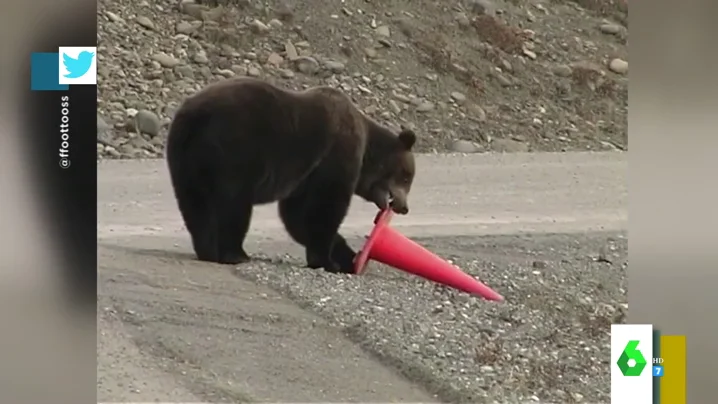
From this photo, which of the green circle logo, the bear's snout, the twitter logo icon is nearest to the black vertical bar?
the twitter logo icon

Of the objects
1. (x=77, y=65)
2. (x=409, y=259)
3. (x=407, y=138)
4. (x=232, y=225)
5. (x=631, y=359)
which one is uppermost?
(x=77, y=65)

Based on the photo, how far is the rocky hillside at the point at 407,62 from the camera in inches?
102

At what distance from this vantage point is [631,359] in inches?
107

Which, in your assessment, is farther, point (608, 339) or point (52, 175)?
point (608, 339)

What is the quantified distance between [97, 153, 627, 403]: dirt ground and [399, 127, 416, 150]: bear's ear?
66 mm

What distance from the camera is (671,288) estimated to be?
8.99ft

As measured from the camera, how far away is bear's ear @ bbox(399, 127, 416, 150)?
8.80ft

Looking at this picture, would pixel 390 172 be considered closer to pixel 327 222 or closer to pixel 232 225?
pixel 327 222

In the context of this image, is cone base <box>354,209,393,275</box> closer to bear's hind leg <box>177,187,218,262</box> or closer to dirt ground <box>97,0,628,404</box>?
dirt ground <box>97,0,628,404</box>

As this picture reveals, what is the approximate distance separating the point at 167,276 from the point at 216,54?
29.2 inches

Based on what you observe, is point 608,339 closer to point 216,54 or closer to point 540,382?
point 540,382

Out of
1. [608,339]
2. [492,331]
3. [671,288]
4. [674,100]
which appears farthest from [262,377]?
[674,100]

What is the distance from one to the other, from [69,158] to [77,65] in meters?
0.30

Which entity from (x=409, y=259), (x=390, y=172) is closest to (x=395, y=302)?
(x=409, y=259)
